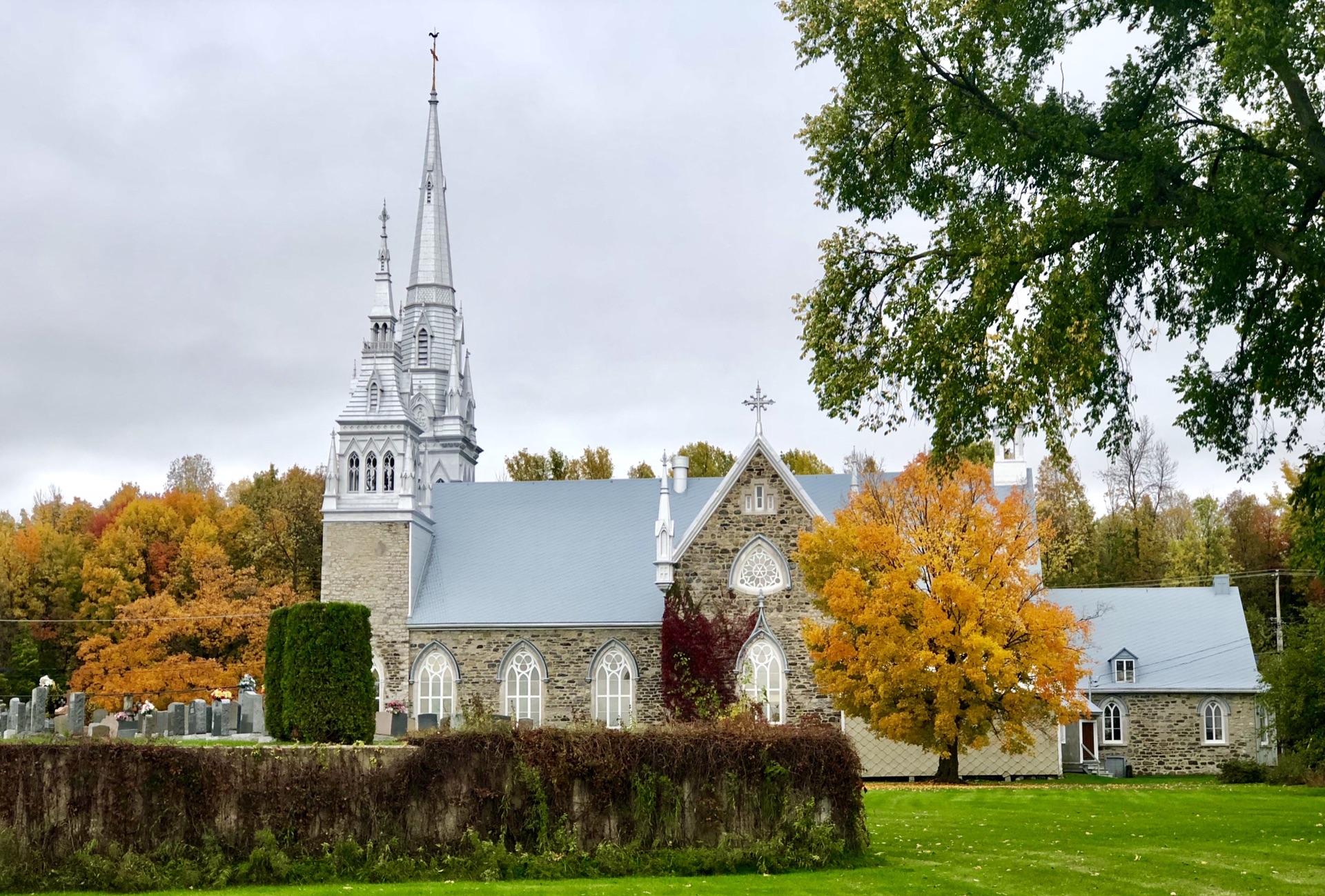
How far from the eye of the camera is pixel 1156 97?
1880 centimetres

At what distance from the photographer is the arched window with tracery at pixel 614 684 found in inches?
1572

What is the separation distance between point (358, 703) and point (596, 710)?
1849 cm

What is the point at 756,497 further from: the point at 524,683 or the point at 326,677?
the point at 326,677


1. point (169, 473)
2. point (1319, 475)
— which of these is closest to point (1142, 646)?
point (1319, 475)

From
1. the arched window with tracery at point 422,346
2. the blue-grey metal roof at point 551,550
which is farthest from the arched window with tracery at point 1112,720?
the arched window with tracery at point 422,346

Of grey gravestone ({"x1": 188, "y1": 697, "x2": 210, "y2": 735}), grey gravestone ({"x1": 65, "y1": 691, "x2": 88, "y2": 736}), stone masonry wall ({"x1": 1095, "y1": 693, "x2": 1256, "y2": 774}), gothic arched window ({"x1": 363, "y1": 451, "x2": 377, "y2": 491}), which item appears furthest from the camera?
gothic arched window ({"x1": 363, "y1": 451, "x2": 377, "y2": 491})

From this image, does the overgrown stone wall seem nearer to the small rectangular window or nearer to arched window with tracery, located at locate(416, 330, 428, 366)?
the small rectangular window

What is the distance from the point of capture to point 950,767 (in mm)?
35031

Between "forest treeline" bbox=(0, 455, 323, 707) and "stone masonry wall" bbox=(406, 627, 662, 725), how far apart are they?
11.9m

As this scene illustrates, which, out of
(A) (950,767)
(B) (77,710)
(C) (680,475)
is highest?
(C) (680,475)

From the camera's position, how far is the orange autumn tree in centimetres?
3244

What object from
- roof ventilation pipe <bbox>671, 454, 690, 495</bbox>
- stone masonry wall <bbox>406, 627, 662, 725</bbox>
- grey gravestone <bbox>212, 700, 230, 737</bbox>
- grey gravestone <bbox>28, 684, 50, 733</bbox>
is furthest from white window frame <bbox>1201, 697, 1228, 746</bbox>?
grey gravestone <bbox>28, 684, 50, 733</bbox>

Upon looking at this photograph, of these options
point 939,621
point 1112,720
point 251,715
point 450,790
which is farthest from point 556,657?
point 450,790

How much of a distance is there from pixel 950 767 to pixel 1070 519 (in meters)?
27.4
